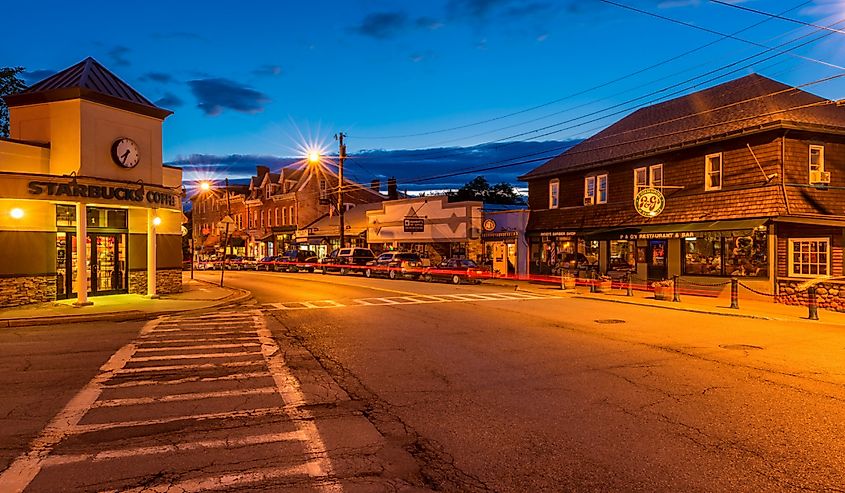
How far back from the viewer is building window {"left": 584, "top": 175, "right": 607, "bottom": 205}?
97.8 ft

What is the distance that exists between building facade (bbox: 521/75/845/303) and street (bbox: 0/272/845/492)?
8750mm

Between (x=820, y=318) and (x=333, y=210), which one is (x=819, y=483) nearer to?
(x=820, y=318)

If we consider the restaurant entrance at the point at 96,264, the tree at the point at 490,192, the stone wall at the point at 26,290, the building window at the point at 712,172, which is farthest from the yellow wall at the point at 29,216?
the tree at the point at 490,192

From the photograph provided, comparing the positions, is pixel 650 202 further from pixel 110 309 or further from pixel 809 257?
pixel 110 309

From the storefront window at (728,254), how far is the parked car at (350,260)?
2224 cm

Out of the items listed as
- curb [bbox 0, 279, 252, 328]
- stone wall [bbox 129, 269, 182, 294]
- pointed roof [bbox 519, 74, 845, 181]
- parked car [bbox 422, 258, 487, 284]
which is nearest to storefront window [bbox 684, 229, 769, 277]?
pointed roof [bbox 519, 74, 845, 181]

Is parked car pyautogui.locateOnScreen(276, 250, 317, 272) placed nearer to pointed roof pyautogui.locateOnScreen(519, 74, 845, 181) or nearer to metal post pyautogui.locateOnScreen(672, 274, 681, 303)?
pointed roof pyautogui.locateOnScreen(519, 74, 845, 181)

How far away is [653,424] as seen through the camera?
6496 mm

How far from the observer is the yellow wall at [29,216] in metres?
17.6

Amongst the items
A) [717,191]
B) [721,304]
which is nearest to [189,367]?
[721,304]

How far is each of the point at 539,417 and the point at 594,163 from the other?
25.0 meters

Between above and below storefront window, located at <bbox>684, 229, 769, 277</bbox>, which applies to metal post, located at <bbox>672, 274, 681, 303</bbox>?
below

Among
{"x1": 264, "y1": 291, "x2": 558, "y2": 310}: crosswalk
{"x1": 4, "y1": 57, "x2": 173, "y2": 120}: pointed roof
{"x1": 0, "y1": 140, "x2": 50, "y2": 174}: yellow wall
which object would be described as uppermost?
{"x1": 4, "y1": 57, "x2": 173, "y2": 120}: pointed roof

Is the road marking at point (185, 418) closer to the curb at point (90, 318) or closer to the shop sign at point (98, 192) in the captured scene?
the curb at point (90, 318)
